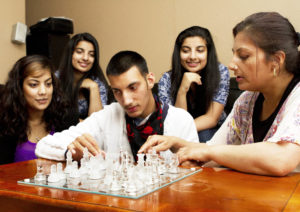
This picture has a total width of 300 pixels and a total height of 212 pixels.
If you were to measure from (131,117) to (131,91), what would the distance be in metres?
0.15

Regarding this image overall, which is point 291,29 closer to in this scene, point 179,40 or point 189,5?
point 179,40

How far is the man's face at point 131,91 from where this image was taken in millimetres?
1711

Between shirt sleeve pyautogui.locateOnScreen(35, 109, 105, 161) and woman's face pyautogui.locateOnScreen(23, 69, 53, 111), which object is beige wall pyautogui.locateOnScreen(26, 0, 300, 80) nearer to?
woman's face pyautogui.locateOnScreen(23, 69, 53, 111)

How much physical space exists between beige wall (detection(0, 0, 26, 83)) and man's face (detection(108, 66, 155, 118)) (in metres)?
2.47

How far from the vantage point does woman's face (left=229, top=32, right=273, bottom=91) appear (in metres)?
1.34

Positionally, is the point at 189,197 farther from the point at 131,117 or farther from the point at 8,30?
the point at 8,30

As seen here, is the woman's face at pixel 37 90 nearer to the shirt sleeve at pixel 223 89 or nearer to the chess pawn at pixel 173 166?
the shirt sleeve at pixel 223 89

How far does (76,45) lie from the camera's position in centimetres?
341

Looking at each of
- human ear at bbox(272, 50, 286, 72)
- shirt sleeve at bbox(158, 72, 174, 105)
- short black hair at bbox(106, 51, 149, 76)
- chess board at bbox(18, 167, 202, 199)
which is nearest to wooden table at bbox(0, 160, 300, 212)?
chess board at bbox(18, 167, 202, 199)

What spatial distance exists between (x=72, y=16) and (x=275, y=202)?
4446mm

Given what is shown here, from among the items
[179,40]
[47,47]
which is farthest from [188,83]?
[47,47]

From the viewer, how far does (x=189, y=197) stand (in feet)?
2.72

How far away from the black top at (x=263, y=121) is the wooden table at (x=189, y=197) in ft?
1.18

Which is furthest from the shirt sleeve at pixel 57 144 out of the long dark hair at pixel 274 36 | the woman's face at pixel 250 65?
the long dark hair at pixel 274 36
